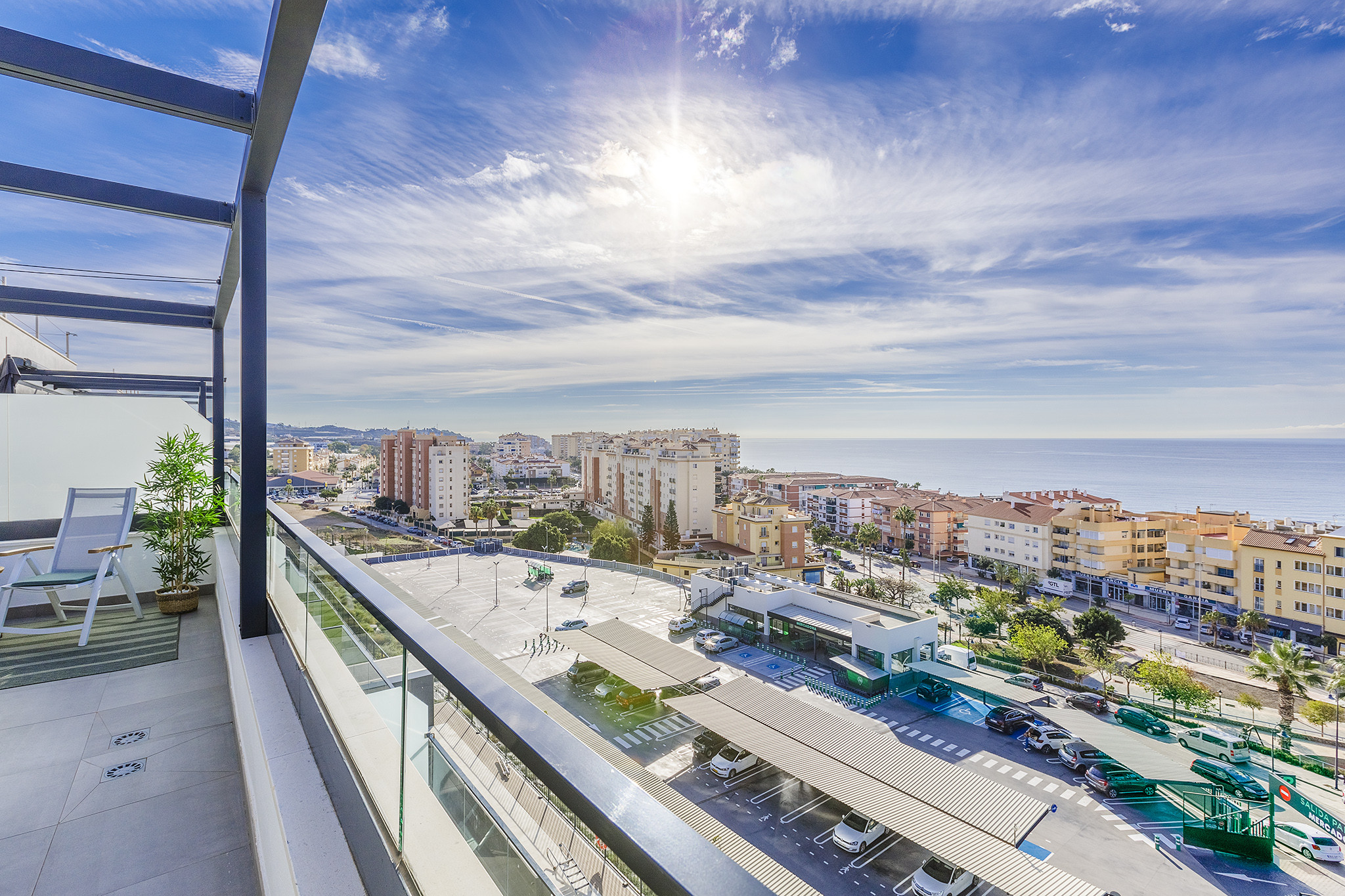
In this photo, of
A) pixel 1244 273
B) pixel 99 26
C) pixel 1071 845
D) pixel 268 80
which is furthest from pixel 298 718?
pixel 1244 273

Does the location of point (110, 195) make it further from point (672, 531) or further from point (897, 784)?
point (672, 531)

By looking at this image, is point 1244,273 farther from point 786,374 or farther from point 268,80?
point 268,80

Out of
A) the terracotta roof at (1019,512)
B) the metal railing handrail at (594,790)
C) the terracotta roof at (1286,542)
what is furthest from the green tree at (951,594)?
the metal railing handrail at (594,790)

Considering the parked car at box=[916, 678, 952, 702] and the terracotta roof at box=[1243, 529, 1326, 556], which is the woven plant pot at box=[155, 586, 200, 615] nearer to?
the parked car at box=[916, 678, 952, 702]

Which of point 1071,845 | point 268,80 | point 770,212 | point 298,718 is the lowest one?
point 1071,845

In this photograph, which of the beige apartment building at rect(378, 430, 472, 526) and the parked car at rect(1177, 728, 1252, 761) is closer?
the parked car at rect(1177, 728, 1252, 761)

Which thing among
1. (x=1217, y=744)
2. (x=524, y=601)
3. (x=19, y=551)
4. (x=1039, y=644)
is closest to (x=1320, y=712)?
(x=1217, y=744)

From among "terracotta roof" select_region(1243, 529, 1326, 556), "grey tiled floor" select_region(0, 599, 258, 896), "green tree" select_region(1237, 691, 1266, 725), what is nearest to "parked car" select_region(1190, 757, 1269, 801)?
"green tree" select_region(1237, 691, 1266, 725)

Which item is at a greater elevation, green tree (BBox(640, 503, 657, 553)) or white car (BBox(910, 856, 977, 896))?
green tree (BBox(640, 503, 657, 553))
